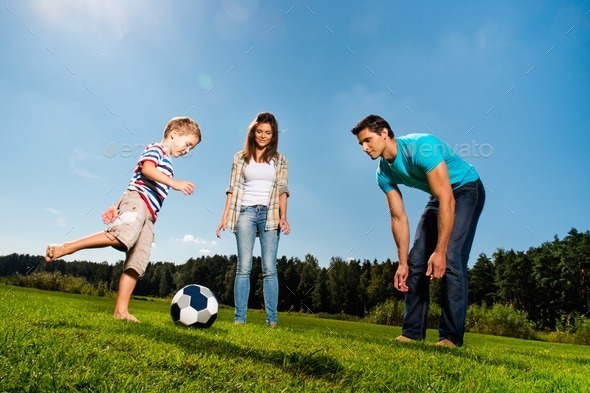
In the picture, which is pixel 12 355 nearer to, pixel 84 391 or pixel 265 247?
pixel 84 391

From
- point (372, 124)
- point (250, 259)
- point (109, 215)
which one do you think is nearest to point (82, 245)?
point (109, 215)

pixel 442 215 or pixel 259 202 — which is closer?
pixel 442 215

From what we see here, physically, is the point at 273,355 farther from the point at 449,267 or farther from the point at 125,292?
the point at 125,292

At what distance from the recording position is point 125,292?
14.8 feet

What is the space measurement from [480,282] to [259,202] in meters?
64.8

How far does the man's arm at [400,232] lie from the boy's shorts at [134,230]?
9.21 ft

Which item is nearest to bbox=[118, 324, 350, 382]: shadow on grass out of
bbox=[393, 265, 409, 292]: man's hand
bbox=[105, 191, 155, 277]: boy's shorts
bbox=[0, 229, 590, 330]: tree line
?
bbox=[105, 191, 155, 277]: boy's shorts

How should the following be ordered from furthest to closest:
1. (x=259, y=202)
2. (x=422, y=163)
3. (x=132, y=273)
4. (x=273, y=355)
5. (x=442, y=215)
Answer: (x=259, y=202) → (x=132, y=273) → (x=422, y=163) → (x=442, y=215) → (x=273, y=355)

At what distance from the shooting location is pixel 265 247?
5414 millimetres

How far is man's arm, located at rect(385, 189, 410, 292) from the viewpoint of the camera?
4.74 meters

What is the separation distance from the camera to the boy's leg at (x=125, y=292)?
4.43 meters

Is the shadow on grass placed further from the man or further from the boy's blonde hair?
the boy's blonde hair

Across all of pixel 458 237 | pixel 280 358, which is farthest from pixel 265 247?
pixel 280 358

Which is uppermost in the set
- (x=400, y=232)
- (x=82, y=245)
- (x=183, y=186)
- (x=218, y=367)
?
(x=183, y=186)
